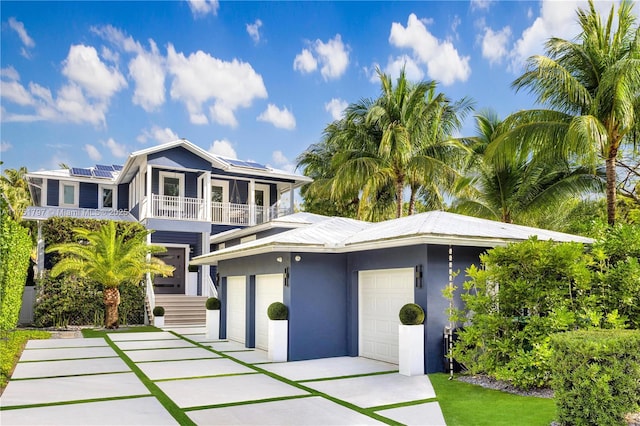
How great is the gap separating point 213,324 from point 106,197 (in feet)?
44.8

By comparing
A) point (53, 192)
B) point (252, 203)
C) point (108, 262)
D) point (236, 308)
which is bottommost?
point (236, 308)

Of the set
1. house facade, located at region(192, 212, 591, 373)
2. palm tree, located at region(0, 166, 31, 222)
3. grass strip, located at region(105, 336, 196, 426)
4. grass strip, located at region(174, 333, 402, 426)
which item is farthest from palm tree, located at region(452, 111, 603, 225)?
palm tree, located at region(0, 166, 31, 222)

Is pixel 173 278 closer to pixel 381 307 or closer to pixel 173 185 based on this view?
pixel 173 185

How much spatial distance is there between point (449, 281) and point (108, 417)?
20.6 feet

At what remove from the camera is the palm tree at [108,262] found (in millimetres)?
18078

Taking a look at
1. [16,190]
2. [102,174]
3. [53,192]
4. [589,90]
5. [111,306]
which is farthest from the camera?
[16,190]

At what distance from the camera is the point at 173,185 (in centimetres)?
2466

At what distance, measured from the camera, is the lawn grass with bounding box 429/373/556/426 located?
6586 mm

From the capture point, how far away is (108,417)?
679cm

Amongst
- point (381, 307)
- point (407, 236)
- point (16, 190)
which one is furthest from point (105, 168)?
point (407, 236)

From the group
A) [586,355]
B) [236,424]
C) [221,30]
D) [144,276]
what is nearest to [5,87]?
[221,30]

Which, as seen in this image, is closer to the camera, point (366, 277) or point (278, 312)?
point (278, 312)

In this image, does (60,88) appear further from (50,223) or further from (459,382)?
(459,382)

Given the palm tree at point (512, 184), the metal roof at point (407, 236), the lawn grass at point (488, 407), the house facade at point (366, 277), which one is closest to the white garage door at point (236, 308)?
the house facade at point (366, 277)
